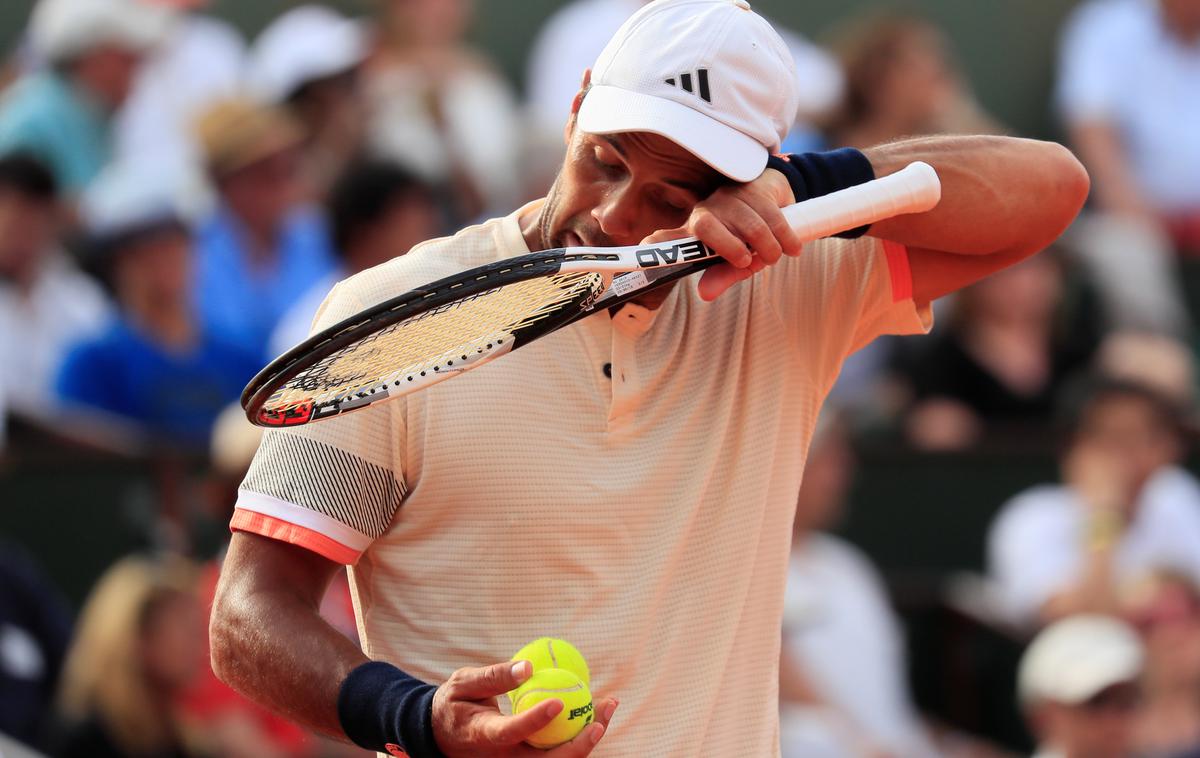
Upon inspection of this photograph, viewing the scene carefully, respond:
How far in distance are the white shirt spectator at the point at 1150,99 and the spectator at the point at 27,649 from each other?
18.1 ft

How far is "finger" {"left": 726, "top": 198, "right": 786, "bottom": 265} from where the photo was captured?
269 cm

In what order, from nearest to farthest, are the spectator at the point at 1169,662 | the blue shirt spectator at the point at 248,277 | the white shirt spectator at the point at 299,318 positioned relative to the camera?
the spectator at the point at 1169,662 → the white shirt spectator at the point at 299,318 → the blue shirt spectator at the point at 248,277

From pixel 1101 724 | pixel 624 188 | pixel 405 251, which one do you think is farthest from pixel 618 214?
pixel 405 251

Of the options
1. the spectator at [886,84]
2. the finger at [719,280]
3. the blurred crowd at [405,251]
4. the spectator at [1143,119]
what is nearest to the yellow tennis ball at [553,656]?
the finger at [719,280]

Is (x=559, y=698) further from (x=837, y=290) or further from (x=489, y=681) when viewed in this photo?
(x=837, y=290)

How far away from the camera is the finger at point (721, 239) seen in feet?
8.75

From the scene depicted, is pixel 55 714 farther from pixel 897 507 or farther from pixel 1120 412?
pixel 1120 412

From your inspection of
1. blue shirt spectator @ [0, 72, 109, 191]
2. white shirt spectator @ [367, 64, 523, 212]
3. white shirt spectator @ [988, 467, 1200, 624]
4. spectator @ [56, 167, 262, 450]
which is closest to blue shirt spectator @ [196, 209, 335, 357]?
spectator @ [56, 167, 262, 450]

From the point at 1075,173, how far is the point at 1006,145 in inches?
5.9

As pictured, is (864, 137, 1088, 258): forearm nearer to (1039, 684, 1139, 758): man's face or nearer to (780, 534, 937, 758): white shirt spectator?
(1039, 684, 1139, 758): man's face

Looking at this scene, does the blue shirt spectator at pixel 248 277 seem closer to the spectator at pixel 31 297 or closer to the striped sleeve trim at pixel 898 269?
the spectator at pixel 31 297

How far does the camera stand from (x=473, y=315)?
106 inches

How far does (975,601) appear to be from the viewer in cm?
711

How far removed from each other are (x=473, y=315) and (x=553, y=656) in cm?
52
